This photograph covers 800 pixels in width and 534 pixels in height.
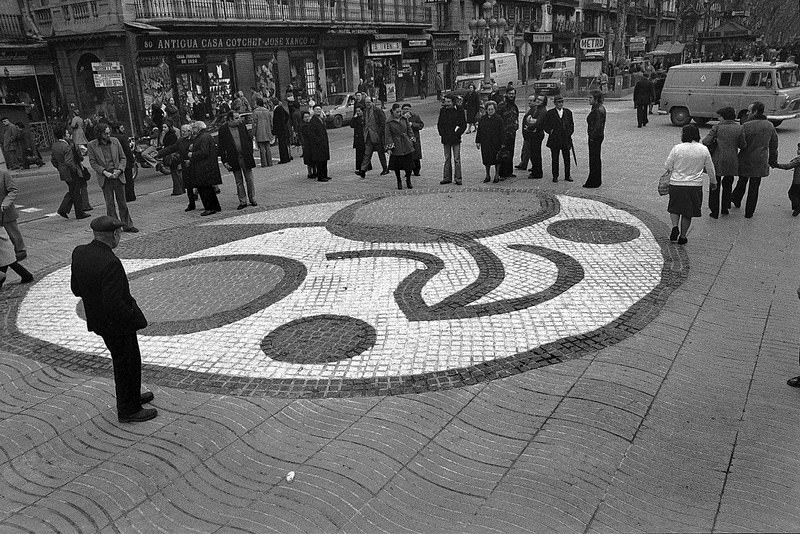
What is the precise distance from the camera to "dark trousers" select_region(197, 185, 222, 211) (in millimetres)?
11953

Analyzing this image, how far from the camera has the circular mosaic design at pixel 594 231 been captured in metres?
9.62

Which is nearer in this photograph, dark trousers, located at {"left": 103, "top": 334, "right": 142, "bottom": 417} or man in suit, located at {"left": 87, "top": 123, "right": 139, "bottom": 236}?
dark trousers, located at {"left": 103, "top": 334, "right": 142, "bottom": 417}

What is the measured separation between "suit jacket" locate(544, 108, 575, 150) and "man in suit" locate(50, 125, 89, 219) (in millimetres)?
9303

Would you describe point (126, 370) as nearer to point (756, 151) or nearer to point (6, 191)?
point (6, 191)

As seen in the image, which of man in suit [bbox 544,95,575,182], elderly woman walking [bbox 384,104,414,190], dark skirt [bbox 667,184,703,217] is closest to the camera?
dark skirt [bbox 667,184,703,217]

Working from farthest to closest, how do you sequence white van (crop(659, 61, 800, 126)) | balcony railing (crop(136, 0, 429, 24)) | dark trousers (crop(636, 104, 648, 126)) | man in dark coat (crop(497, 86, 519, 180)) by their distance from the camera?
balcony railing (crop(136, 0, 429, 24)), dark trousers (crop(636, 104, 648, 126)), white van (crop(659, 61, 800, 126)), man in dark coat (crop(497, 86, 519, 180))

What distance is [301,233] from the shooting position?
10602 mm

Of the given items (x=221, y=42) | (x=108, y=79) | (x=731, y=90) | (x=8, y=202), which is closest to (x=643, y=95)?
(x=731, y=90)

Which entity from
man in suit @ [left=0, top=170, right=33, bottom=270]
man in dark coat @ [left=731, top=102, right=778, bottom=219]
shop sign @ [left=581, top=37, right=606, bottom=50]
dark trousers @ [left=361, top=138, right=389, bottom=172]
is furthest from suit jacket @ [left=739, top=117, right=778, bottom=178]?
shop sign @ [left=581, top=37, right=606, bottom=50]

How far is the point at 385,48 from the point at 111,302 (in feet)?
125

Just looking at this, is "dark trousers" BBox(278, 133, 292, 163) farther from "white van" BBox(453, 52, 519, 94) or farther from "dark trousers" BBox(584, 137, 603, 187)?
"white van" BBox(453, 52, 519, 94)

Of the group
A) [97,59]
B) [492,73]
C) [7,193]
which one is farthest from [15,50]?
[492,73]

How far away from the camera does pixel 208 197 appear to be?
12.1m

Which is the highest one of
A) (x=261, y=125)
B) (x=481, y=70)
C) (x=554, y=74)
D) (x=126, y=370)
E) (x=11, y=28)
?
(x=11, y=28)
